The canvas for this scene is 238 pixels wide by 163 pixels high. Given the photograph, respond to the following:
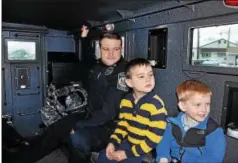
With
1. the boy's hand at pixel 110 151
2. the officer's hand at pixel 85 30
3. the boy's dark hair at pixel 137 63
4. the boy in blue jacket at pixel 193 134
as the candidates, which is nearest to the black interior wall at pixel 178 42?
the boy in blue jacket at pixel 193 134

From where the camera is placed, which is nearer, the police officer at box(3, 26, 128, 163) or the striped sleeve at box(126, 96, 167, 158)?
the striped sleeve at box(126, 96, 167, 158)

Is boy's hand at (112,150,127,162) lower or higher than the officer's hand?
lower

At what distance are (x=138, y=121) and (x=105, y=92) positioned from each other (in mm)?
500

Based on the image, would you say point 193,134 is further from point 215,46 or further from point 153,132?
point 215,46

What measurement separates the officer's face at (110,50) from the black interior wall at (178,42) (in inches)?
15.5

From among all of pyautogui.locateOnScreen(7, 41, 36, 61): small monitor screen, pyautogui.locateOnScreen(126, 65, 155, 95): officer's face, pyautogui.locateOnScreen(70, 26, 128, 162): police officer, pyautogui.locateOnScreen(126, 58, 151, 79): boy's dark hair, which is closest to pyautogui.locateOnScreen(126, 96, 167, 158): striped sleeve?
pyautogui.locateOnScreen(126, 65, 155, 95): officer's face

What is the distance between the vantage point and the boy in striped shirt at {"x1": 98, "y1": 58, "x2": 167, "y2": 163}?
1.50 meters

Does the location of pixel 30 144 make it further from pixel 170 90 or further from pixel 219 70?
pixel 219 70

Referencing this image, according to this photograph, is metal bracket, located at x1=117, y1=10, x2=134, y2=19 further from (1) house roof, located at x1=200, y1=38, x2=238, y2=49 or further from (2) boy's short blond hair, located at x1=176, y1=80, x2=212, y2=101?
(2) boy's short blond hair, located at x1=176, y1=80, x2=212, y2=101

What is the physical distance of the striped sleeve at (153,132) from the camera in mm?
1490

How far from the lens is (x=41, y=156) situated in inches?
95.3

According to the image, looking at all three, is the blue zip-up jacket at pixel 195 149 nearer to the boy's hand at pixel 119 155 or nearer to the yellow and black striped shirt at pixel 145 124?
the yellow and black striped shirt at pixel 145 124

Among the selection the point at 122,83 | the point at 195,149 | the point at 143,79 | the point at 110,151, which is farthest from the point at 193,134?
the point at 122,83

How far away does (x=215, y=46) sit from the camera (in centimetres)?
158
